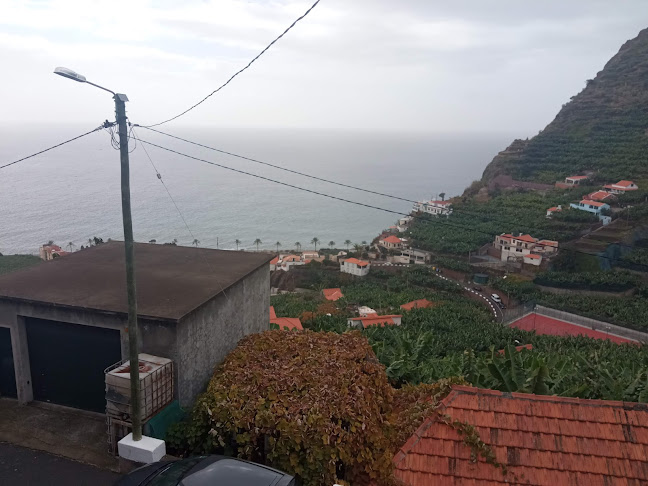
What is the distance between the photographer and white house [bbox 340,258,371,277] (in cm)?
5853

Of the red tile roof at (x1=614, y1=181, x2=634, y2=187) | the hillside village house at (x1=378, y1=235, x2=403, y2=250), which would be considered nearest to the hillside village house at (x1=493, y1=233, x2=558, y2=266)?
the hillside village house at (x1=378, y1=235, x2=403, y2=250)

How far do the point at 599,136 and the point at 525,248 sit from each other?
162 feet

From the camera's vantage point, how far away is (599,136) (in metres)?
88.1

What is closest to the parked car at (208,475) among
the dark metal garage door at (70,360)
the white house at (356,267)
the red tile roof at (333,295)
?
the dark metal garage door at (70,360)

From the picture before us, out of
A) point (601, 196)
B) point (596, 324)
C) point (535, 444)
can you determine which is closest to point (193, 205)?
point (601, 196)

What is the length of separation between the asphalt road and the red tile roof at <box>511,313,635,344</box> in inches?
1085

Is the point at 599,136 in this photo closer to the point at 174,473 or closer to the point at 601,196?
the point at 601,196

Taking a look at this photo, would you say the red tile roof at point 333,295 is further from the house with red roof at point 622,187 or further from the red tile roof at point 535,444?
the house with red roof at point 622,187

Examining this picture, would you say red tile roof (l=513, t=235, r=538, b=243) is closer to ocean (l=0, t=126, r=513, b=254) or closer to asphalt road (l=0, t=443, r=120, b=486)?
ocean (l=0, t=126, r=513, b=254)

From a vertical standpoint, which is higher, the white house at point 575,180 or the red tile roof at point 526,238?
the white house at point 575,180

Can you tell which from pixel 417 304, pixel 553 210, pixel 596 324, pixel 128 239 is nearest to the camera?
pixel 128 239

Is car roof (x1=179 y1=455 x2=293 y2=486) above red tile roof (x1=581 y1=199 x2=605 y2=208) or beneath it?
above

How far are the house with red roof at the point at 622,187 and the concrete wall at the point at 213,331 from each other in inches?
2696

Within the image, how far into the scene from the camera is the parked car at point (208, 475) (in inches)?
171
